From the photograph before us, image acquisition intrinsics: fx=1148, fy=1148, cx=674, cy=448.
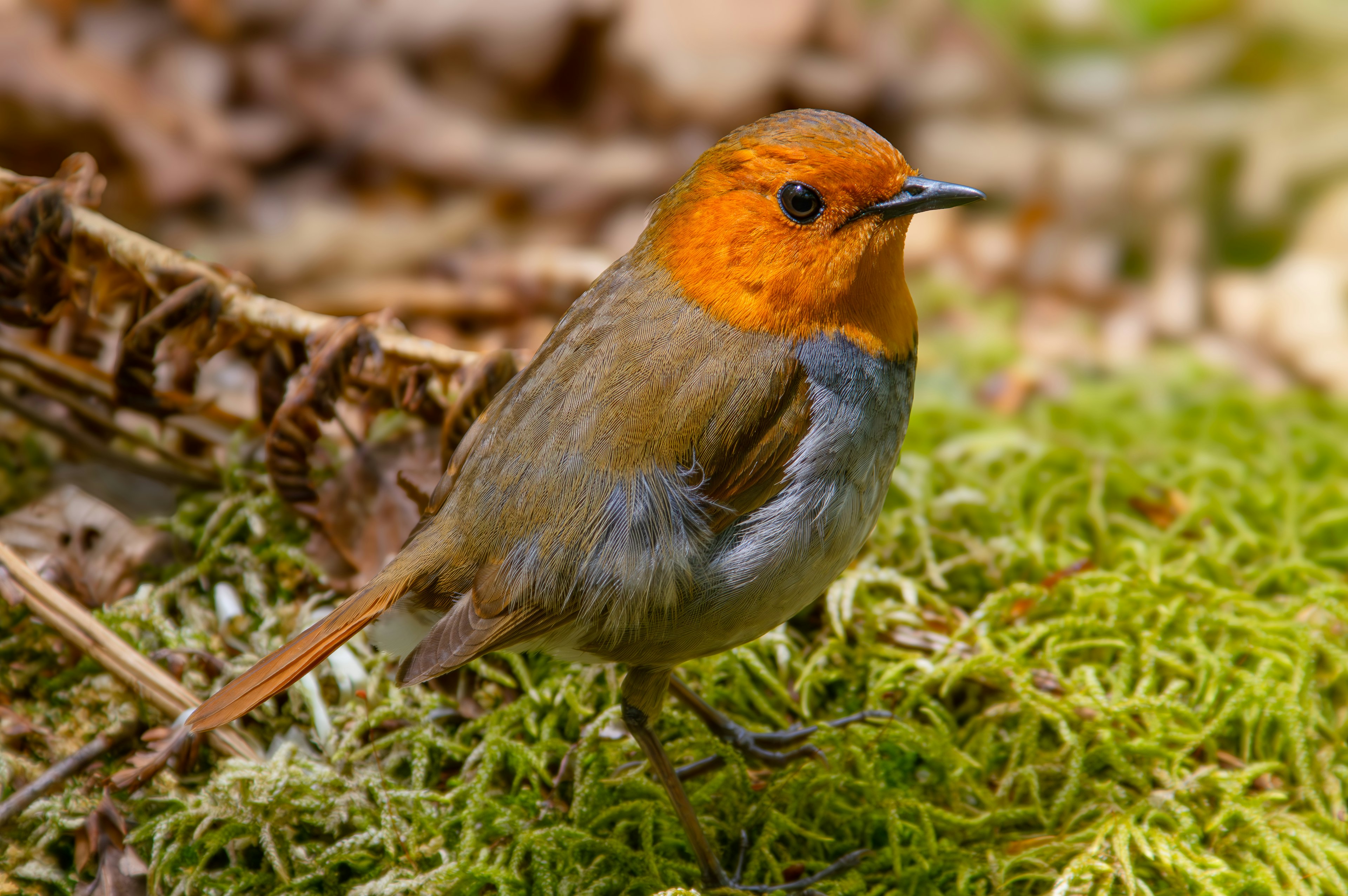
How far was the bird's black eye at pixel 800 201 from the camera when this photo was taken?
2535 millimetres

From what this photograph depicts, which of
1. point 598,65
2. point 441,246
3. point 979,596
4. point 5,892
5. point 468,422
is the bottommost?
point 5,892

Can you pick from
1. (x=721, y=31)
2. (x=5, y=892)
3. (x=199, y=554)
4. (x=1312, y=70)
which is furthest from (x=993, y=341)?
(x=5, y=892)

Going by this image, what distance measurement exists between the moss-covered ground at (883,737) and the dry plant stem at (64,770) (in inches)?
1.5

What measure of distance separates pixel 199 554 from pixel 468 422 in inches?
35.0

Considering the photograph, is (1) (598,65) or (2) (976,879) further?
(1) (598,65)

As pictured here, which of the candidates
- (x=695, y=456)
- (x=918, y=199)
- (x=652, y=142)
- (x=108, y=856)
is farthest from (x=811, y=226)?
(x=652, y=142)

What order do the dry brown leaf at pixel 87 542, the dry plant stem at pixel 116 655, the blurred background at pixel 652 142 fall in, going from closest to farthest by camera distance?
the dry plant stem at pixel 116 655
the dry brown leaf at pixel 87 542
the blurred background at pixel 652 142

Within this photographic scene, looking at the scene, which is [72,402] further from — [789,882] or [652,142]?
[652,142]

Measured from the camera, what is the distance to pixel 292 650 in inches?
92.6

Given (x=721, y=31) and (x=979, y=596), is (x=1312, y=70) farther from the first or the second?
(x=979, y=596)

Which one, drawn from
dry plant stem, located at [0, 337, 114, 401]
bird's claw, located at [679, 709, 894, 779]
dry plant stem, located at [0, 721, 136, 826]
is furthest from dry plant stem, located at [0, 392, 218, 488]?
bird's claw, located at [679, 709, 894, 779]

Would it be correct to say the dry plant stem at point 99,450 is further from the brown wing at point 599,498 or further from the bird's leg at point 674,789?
the bird's leg at point 674,789

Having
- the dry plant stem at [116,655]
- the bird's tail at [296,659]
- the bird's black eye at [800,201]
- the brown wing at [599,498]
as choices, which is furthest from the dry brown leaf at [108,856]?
the bird's black eye at [800,201]

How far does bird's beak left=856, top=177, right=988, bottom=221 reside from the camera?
2539mm
